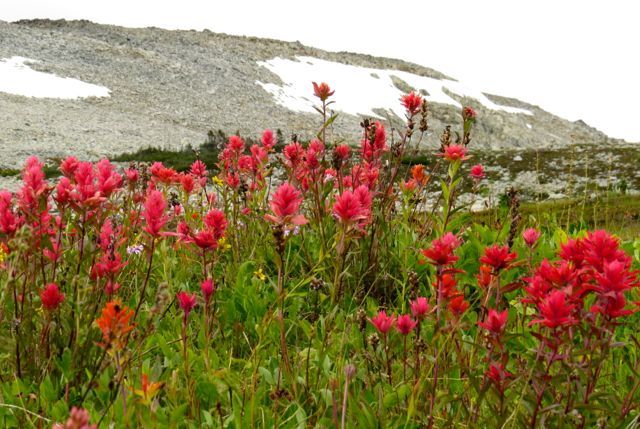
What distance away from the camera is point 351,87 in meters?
51.5

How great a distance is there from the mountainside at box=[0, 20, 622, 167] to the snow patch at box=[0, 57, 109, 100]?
0.71 metres

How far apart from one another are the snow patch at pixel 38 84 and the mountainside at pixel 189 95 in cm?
71

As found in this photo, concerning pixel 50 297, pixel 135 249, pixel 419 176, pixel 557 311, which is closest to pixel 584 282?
pixel 557 311

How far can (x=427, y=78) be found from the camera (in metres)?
62.9

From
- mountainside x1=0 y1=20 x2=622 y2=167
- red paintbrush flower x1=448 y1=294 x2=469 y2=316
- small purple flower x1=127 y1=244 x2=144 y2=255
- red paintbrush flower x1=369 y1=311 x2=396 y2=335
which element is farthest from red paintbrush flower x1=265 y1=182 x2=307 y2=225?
mountainside x1=0 y1=20 x2=622 y2=167

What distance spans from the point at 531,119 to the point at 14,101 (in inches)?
1959

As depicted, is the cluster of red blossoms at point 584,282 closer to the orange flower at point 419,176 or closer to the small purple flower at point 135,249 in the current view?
the orange flower at point 419,176

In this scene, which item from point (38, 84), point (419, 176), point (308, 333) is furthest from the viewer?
point (38, 84)

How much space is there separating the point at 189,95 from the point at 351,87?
59.1ft

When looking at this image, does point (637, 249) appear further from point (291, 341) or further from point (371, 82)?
point (371, 82)

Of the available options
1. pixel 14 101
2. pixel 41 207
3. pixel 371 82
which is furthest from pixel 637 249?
pixel 371 82

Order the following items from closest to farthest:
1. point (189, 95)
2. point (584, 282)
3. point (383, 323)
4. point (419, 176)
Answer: point (584, 282), point (383, 323), point (419, 176), point (189, 95)

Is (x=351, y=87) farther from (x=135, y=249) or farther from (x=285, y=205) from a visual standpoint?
(x=285, y=205)

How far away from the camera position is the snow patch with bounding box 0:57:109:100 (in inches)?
1253
